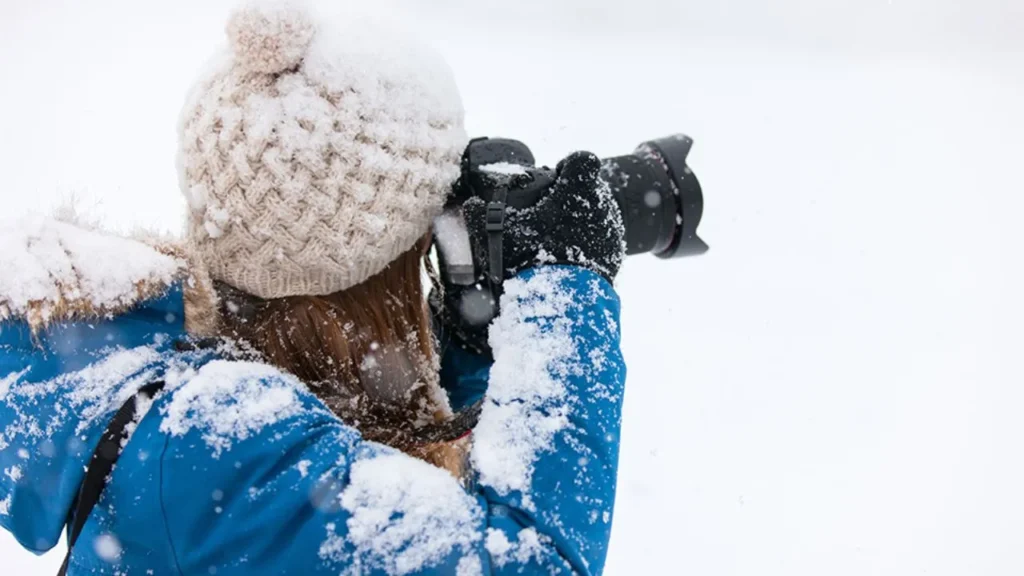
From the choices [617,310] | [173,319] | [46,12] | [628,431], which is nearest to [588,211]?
[617,310]

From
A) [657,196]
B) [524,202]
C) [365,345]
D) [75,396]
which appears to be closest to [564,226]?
[524,202]

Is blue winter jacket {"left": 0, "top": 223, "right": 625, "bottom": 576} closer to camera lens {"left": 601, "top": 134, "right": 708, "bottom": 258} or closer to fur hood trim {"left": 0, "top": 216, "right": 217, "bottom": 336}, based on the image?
fur hood trim {"left": 0, "top": 216, "right": 217, "bottom": 336}

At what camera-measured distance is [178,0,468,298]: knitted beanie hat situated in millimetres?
745

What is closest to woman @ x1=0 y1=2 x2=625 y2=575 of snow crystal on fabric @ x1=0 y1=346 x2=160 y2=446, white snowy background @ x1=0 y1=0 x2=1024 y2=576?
snow crystal on fabric @ x1=0 y1=346 x2=160 y2=446

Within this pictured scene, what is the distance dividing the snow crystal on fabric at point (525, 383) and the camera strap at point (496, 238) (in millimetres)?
31

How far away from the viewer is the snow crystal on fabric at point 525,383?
26.3 inches

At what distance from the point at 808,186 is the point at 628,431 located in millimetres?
1018

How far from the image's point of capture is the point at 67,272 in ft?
2.01

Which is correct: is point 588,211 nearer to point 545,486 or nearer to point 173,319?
point 545,486

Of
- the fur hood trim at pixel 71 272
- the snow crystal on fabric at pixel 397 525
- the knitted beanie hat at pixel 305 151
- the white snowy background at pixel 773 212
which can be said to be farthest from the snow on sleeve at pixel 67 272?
the white snowy background at pixel 773 212

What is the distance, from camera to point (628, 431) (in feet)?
6.32

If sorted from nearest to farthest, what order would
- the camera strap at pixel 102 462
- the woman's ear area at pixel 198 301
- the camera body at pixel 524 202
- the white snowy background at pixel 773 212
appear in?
1. the camera strap at pixel 102 462
2. the woman's ear area at pixel 198 301
3. the camera body at pixel 524 202
4. the white snowy background at pixel 773 212

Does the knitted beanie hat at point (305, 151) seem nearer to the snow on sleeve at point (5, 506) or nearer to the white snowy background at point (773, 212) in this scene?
the snow on sleeve at point (5, 506)

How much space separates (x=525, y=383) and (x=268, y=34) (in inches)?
16.2
